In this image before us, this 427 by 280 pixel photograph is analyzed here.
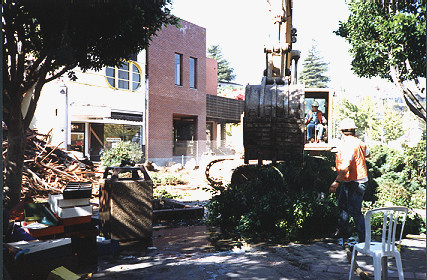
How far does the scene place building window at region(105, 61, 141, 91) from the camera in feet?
78.2

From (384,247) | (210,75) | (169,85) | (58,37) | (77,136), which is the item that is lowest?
(384,247)

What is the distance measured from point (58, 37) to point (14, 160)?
3022 mm

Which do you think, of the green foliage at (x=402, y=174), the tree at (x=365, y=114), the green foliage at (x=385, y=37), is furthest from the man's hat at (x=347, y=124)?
the tree at (x=365, y=114)

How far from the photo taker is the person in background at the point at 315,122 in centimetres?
1253

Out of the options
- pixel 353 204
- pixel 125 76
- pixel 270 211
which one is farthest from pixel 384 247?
pixel 125 76

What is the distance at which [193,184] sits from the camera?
55.5 ft

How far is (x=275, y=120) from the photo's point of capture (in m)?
7.54

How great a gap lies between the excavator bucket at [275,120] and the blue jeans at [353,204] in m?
1.67

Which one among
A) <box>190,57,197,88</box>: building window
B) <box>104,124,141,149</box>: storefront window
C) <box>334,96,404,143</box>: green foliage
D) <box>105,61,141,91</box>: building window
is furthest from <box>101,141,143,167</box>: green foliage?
<box>334,96,404,143</box>: green foliage

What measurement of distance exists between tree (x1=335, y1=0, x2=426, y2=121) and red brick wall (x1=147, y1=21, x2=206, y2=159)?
14.2m

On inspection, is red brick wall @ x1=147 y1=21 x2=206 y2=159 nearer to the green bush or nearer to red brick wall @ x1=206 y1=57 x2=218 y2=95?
red brick wall @ x1=206 y1=57 x2=218 y2=95

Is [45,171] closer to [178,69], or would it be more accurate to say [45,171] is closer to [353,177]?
[353,177]

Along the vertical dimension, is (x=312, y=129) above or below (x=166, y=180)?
above

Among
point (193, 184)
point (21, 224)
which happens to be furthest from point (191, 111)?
point (21, 224)
